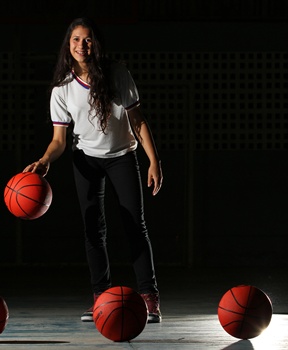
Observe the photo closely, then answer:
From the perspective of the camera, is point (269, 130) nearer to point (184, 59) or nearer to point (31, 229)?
point (184, 59)

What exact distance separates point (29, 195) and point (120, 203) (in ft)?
1.65

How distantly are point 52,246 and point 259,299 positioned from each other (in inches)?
191

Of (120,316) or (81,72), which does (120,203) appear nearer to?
(81,72)

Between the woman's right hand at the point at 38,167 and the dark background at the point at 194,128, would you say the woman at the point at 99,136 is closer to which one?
the woman's right hand at the point at 38,167

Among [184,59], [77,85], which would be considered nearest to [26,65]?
[184,59]

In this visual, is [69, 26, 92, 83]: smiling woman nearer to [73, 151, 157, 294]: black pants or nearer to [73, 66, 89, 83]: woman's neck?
[73, 66, 89, 83]: woman's neck

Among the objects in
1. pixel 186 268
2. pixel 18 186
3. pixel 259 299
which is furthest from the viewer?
pixel 186 268

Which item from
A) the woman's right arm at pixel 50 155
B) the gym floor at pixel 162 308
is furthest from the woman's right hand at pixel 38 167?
the gym floor at pixel 162 308

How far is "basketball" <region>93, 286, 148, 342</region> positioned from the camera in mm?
4332

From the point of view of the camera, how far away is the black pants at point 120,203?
5.05 m

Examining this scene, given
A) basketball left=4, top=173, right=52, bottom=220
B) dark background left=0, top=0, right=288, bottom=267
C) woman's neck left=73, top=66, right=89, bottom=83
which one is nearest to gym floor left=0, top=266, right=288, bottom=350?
dark background left=0, top=0, right=288, bottom=267

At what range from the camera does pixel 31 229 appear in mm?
9125

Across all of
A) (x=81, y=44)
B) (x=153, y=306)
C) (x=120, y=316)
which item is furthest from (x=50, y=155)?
(x=120, y=316)

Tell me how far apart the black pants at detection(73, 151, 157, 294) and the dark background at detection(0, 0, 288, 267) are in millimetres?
3865
